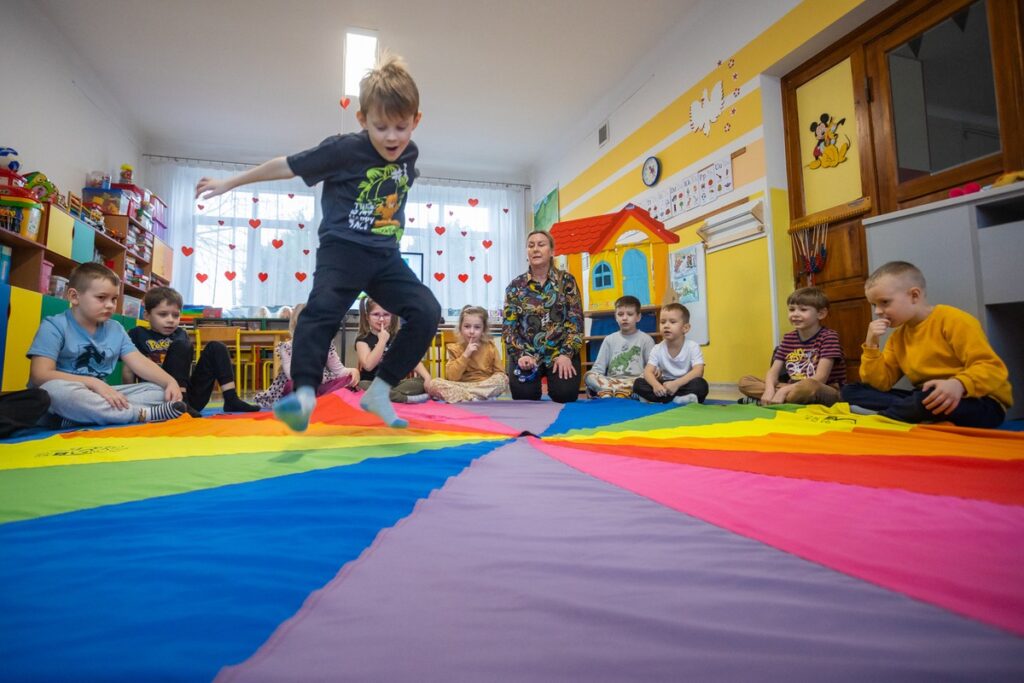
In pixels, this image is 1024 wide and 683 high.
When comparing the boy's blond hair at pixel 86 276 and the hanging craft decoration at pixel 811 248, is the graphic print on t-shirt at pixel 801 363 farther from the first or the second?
the boy's blond hair at pixel 86 276

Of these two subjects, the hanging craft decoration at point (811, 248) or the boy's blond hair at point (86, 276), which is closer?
the boy's blond hair at point (86, 276)

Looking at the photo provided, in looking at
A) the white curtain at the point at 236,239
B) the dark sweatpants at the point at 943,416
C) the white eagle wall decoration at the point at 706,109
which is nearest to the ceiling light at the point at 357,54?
the white curtain at the point at 236,239

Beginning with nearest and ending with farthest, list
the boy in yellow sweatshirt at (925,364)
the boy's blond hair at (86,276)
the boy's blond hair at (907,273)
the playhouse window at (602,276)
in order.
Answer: the boy in yellow sweatshirt at (925,364) < the boy's blond hair at (907,273) < the boy's blond hair at (86,276) < the playhouse window at (602,276)

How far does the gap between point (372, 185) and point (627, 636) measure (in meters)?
1.42

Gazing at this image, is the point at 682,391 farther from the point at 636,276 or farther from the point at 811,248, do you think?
the point at 811,248

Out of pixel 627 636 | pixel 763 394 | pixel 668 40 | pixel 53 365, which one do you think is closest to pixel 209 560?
pixel 627 636

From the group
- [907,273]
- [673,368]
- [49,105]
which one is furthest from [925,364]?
[49,105]

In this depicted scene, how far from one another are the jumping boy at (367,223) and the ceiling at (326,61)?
3226mm

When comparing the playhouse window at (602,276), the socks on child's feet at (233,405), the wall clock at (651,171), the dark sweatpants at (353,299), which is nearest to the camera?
the dark sweatpants at (353,299)

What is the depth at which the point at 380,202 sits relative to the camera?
61.2 inches

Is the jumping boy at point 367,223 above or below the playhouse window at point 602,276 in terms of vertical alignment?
below

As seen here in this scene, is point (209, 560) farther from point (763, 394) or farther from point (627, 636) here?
point (763, 394)

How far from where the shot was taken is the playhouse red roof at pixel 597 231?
3.74 metres

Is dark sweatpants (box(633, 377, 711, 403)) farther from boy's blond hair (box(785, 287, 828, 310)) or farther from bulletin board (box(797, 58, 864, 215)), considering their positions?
bulletin board (box(797, 58, 864, 215))
